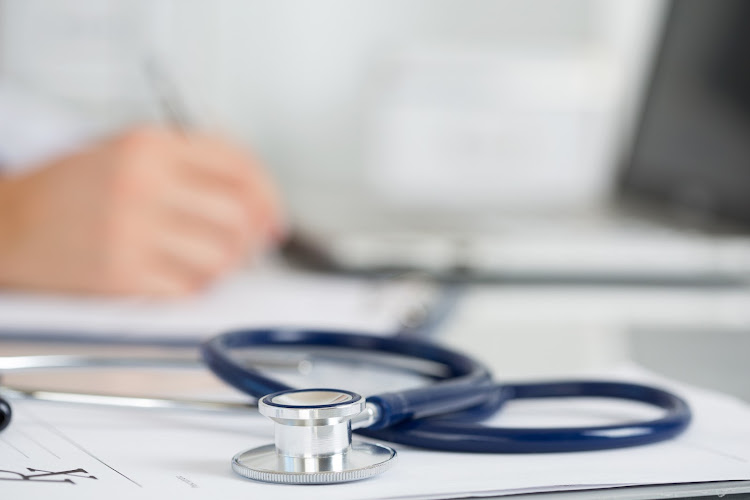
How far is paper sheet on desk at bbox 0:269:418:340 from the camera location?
593 millimetres

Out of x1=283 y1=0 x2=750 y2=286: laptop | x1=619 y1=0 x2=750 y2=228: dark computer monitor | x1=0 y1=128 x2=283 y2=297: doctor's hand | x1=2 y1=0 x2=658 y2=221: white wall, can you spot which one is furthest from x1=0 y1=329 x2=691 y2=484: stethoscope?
x1=2 y1=0 x2=658 y2=221: white wall

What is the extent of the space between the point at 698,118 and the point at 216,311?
66 centimetres

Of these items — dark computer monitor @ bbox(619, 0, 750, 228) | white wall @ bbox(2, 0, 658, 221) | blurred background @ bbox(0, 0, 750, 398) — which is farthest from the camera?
white wall @ bbox(2, 0, 658, 221)

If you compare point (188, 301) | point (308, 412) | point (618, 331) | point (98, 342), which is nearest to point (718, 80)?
point (618, 331)

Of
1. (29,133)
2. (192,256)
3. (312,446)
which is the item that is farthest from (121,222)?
(312,446)

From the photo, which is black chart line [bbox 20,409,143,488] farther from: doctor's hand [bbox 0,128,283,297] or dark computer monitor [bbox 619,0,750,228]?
dark computer monitor [bbox 619,0,750,228]

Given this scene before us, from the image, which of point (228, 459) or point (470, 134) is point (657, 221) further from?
point (228, 459)

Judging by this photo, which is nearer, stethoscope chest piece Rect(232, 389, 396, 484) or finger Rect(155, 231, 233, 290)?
stethoscope chest piece Rect(232, 389, 396, 484)

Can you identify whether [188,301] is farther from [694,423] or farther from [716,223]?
[716,223]

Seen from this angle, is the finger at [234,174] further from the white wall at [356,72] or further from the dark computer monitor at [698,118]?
the white wall at [356,72]

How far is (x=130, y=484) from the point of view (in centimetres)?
29

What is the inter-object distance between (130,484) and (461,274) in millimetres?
562

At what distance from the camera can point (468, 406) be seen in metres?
0.36

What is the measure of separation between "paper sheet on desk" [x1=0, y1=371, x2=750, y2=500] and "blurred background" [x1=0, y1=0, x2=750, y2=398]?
159 millimetres
